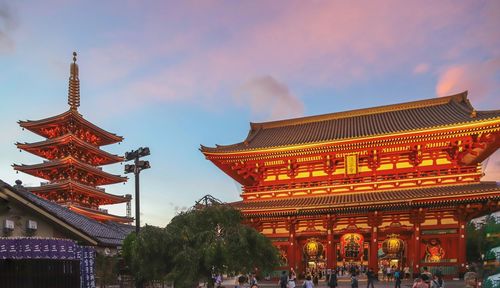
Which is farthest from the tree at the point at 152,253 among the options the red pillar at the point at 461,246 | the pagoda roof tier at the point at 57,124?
the pagoda roof tier at the point at 57,124

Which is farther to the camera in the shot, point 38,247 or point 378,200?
point 378,200

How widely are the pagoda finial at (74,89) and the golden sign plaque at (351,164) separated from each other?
38.4 meters

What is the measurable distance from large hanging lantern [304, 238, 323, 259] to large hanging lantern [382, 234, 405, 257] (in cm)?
450

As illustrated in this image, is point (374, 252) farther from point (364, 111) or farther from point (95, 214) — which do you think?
point (95, 214)

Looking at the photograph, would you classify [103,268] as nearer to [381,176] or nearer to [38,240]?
[38,240]

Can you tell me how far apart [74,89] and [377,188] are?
42.7 meters

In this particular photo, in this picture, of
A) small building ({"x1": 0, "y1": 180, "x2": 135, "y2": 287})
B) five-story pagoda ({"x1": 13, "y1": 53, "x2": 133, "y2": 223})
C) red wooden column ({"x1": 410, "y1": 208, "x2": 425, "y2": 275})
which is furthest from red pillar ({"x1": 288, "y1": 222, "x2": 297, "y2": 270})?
five-story pagoda ({"x1": 13, "y1": 53, "x2": 133, "y2": 223})

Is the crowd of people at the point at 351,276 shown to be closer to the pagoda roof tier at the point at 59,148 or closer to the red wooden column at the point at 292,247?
the red wooden column at the point at 292,247

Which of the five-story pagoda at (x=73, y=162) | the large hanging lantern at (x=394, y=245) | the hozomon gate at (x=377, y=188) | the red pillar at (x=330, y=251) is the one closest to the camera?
the hozomon gate at (x=377, y=188)

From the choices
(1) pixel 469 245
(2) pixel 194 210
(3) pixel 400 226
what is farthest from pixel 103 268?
(1) pixel 469 245

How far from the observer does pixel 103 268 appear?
24484 millimetres

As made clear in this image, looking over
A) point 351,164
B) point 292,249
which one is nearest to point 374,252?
point 292,249

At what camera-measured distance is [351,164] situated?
3584 centimetres

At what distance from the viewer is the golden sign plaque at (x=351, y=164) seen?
35719 mm
